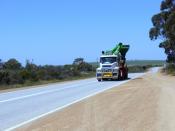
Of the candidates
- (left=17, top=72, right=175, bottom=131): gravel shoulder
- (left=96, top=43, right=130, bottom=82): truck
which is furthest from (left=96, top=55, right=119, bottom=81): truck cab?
(left=17, top=72, right=175, bottom=131): gravel shoulder

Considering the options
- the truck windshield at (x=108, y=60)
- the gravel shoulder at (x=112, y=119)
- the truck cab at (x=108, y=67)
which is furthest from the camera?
the truck windshield at (x=108, y=60)

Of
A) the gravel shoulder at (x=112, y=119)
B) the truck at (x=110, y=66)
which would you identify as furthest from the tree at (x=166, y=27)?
the gravel shoulder at (x=112, y=119)

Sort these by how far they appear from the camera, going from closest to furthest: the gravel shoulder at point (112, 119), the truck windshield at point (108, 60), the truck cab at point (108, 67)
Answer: the gravel shoulder at point (112, 119) < the truck cab at point (108, 67) < the truck windshield at point (108, 60)

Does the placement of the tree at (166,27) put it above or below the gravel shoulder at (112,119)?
above

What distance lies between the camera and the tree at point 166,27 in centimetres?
6631

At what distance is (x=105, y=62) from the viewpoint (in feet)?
187

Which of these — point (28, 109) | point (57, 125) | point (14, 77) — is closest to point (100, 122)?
point (57, 125)

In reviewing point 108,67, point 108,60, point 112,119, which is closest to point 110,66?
point 108,67

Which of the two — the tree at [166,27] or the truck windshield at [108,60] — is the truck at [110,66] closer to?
the truck windshield at [108,60]

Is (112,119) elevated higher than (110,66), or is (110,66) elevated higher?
(110,66)

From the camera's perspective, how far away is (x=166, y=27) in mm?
67188

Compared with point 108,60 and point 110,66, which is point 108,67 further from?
point 108,60

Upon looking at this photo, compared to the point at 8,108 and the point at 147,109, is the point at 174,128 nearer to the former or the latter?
the point at 147,109

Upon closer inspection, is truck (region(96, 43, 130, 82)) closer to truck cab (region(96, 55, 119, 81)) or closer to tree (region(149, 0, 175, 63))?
truck cab (region(96, 55, 119, 81))
